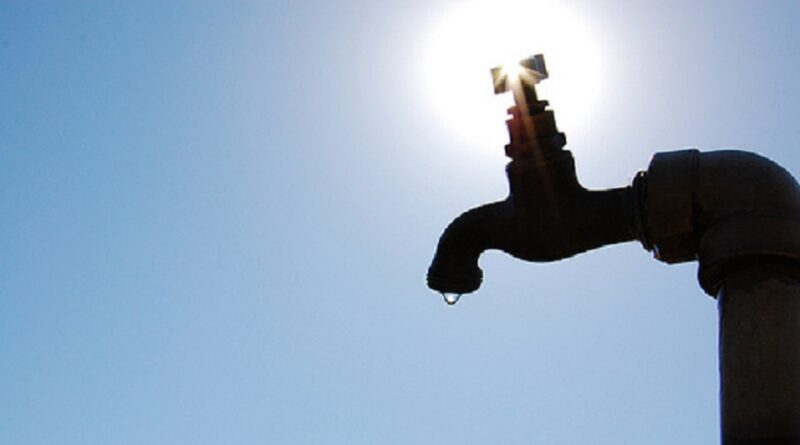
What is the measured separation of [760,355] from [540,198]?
1569 millimetres

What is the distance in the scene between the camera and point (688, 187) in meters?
5.25

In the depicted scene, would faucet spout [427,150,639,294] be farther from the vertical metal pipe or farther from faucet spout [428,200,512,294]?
the vertical metal pipe

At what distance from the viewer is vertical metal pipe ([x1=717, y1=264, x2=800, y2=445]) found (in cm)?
460

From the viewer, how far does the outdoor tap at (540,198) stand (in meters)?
5.68

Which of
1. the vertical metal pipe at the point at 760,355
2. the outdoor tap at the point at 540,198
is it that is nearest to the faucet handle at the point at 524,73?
the outdoor tap at the point at 540,198

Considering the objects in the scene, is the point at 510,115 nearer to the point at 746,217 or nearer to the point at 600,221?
the point at 600,221

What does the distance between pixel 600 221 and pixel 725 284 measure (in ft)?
2.74

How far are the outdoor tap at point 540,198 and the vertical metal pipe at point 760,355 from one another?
0.81 m

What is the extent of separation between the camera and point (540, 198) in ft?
19.0

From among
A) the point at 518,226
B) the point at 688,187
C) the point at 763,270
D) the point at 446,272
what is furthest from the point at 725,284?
the point at 446,272

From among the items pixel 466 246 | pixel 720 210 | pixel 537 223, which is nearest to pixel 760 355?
pixel 720 210

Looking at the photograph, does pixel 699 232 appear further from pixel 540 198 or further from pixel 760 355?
pixel 540 198

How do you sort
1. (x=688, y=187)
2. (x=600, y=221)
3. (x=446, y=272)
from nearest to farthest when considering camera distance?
(x=688, y=187)
(x=600, y=221)
(x=446, y=272)

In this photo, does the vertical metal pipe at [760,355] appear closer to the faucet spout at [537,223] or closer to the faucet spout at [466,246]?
the faucet spout at [537,223]
